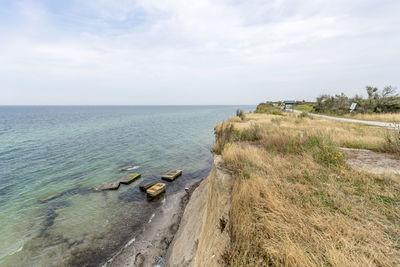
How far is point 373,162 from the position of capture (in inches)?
244

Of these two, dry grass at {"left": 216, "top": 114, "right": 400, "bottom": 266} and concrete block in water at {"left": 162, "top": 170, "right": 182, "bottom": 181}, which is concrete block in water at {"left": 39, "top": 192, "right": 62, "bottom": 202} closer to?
concrete block in water at {"left": 162, "top": 170, "right": 182, "bottom": 181}

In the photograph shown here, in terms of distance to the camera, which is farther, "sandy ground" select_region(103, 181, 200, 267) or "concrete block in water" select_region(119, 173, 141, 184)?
"concrete block in water" select_region(119, 173, 141, 184)

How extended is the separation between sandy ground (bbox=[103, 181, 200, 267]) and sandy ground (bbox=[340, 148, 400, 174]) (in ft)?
26.1

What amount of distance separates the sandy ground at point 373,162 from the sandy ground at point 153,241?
7943 millimetres

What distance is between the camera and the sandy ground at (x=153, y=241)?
601cm

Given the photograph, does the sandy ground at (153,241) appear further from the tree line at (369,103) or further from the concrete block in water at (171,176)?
the tree line at (369,103)

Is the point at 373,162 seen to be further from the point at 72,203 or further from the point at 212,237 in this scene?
the point at 72,203

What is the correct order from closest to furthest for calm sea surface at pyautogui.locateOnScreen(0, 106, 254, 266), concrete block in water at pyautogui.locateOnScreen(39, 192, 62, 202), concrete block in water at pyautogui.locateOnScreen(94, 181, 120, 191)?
calm sea surface at pyautogui.locateOnScreen(0, 106, 254, 266) < concrete block in water at pyautogui.locateOnScreen(39, 192, 62, 202) < concrete block in water at pyautogui.locateOnScreen(94, 181, 120, 191)

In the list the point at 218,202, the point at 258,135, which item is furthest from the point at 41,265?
the point at 258,135

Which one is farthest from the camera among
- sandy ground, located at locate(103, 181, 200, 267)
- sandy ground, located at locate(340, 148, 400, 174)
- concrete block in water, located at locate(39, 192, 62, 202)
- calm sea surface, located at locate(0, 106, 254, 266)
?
concrete block in water, located at locate(39, 192, 62, 202)

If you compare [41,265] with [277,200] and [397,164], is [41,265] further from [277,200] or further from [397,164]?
[397,164]

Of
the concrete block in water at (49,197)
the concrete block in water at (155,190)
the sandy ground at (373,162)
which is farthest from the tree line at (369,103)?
the concrete block in water at (49,197)

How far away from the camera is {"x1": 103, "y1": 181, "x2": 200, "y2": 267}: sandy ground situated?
6012mm

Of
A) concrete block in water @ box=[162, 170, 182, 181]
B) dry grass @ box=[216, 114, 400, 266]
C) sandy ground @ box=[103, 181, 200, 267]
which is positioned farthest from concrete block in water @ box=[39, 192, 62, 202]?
dry grass @ box=[216, 114, 400, 266]
